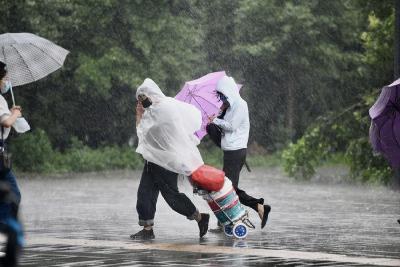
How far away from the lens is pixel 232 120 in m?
14.2

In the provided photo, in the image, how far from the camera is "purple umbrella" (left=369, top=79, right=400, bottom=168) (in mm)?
13117

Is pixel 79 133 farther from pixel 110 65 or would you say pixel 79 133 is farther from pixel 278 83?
pixel 278 83

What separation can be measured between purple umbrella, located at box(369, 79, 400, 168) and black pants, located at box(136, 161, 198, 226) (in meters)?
2.08

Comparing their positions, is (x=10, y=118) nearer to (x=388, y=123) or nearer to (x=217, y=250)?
(x=217, y=250)

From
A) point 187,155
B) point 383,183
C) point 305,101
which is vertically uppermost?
point 187,155

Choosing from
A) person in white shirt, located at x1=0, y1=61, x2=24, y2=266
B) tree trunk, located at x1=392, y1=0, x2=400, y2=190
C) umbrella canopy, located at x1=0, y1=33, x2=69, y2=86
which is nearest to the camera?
person in white shirt, located at x1=0, y1=61, x2=24, y2=266

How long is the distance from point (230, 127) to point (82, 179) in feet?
57.6

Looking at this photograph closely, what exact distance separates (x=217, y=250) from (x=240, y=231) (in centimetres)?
148

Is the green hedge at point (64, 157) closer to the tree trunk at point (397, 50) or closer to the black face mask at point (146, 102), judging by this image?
the tree trunk at point (397, 50)

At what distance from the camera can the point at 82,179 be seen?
103ft

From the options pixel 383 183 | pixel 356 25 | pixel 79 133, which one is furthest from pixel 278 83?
pixel 383 183

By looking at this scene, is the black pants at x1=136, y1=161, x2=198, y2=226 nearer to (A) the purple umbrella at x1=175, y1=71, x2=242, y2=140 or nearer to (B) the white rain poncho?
(B) the white rain poncho

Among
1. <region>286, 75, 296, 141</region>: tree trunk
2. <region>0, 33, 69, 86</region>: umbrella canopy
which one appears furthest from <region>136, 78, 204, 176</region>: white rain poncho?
<region>286, 75, 296, 141</region>: tree trunk

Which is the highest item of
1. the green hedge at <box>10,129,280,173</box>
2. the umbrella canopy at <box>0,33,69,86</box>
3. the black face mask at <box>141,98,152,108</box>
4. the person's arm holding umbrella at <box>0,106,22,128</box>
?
the person's arm holding umbrella at <box>0,106,22,128</box>
